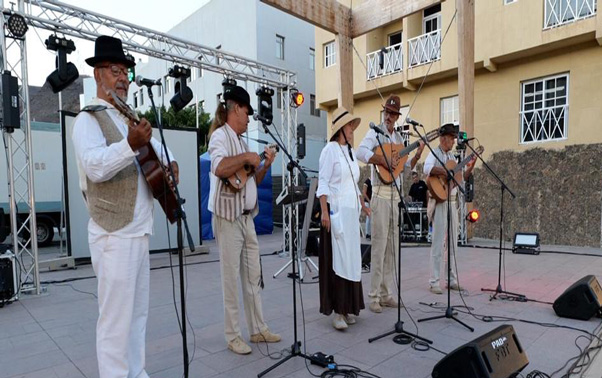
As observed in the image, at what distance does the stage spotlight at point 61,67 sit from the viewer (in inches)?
204

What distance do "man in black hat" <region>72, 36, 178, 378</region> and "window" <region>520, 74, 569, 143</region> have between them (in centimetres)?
1029

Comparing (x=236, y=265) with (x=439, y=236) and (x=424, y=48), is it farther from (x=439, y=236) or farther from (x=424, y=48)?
(x=424, y=48)

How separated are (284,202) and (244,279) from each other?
2.52 m

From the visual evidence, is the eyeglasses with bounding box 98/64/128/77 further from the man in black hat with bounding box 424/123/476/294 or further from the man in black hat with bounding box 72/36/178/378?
the man in black hat with bounding box 424/123/476/294

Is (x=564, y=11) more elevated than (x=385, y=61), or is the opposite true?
(x=385, y=61)

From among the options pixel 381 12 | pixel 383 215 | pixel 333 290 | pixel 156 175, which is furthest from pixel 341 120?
pixel 381 12

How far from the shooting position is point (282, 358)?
2.88 meters

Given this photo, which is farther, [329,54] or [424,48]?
[329,54]

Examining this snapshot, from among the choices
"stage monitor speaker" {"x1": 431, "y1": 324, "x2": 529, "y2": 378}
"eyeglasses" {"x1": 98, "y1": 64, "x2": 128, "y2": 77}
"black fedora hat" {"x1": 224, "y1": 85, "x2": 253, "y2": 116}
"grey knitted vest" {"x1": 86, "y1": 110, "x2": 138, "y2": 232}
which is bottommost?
"stage monitor speaker" {"x1": 431, "y1": 324, "x2": 529, "y2": 378}

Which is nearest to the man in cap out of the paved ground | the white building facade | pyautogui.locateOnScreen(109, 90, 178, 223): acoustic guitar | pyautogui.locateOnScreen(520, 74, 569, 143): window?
the paved ground

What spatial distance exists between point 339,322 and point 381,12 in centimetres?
619

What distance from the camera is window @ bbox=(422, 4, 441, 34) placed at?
1217 cm

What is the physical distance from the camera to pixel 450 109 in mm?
11750

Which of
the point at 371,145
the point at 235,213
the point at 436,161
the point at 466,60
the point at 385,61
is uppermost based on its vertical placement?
the point at 385,61
